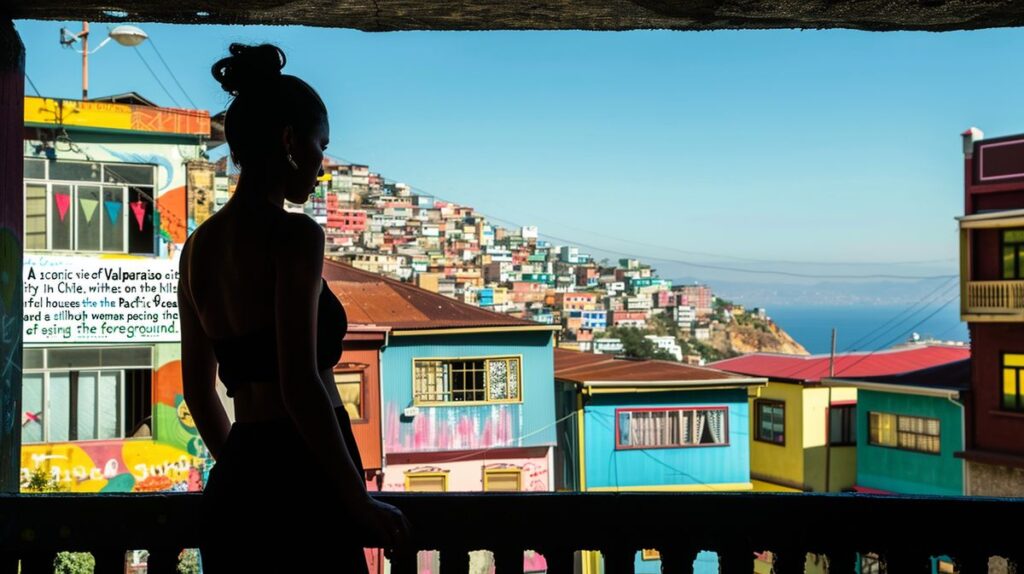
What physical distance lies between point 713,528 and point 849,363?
1102 inches

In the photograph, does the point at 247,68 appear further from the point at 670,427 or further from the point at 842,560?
the point at 670,427

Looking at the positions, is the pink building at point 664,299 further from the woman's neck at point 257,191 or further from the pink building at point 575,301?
the woman's neck at point 257,191

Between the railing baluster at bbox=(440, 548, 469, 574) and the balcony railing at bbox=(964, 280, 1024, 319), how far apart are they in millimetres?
20540

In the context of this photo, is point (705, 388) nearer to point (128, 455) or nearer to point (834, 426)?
point (834, 426)

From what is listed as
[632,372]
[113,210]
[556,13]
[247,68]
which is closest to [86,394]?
[113,210]

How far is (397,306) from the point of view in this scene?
20.5m

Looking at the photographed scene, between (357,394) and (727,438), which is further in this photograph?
(727,438)

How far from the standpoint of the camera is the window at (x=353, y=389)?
17889 millimetres

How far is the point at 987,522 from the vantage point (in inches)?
81.5

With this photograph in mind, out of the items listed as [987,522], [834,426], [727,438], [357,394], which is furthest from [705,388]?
[987,522]

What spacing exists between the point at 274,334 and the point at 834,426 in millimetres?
25325

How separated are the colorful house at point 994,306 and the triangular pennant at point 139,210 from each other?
15591 millimetres

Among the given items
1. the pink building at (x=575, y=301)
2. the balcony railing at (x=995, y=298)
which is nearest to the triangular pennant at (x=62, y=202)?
the balcony railing at (x=995, y=298)

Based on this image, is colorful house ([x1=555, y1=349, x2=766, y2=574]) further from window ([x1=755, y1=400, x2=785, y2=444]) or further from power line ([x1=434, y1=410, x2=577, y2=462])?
window ([x1=755, y1=400, x2=785, y2=444])
